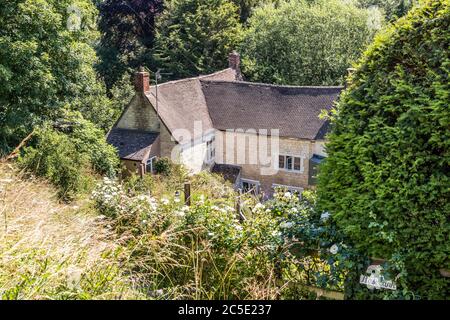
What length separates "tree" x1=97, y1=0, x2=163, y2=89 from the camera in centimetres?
3488

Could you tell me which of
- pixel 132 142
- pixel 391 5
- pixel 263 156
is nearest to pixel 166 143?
pixel 132 142

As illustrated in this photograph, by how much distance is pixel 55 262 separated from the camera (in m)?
3.77

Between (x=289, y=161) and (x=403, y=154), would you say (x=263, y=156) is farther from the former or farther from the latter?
(x=403, y=154)

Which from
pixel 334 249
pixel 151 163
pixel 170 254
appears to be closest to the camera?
pixel 334 249

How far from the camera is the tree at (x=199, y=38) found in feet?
104

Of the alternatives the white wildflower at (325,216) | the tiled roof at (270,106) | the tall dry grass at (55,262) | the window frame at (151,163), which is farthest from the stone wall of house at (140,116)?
the white wildflower at (325,216)

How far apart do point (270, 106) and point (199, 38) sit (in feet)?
35.5

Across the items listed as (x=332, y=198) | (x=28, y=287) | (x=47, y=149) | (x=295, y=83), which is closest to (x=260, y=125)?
(x=295, y=83)

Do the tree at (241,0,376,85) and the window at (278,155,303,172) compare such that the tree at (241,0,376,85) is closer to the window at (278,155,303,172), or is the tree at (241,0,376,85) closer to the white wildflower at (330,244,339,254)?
the window at (278,155,303,172)

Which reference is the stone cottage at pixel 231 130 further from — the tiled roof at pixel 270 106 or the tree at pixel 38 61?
the tree at pixel 38 61

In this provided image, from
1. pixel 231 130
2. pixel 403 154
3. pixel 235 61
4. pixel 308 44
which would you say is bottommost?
pixel 403 154

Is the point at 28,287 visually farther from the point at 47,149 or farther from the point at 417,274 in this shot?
the point at 47,149

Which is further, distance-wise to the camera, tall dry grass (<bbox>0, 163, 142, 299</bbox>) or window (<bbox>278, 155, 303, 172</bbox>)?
window (<bbox>278, 155, 303, 172</bbox>)

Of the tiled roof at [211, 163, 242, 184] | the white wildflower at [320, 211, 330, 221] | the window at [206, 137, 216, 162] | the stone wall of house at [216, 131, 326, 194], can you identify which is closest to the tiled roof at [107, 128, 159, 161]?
the window at [206, 137, 216, 162]
